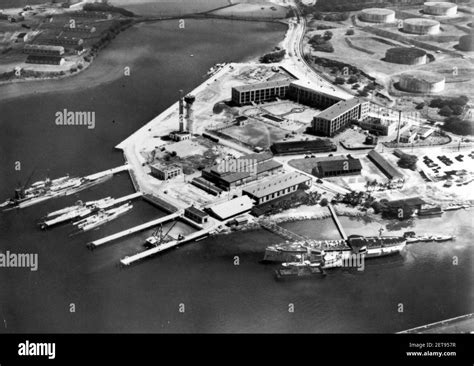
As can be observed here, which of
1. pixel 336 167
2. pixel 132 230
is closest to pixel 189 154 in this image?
pixel 336 167

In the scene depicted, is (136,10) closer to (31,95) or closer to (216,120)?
(31,95)

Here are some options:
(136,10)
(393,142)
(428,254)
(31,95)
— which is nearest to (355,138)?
(393,142)

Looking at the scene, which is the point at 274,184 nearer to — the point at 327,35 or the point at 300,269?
the point at 300,269

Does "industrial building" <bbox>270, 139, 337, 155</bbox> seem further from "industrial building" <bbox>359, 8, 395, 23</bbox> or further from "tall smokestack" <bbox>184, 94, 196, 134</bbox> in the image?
"industrial building" <bbox>359, 8, 395, 23</bbox>

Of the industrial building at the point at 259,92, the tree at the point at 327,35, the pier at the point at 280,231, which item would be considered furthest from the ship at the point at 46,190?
the tree at the point at 327,35

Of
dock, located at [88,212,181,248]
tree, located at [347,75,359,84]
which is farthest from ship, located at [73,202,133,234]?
tree, located at [347,75,359,84]
